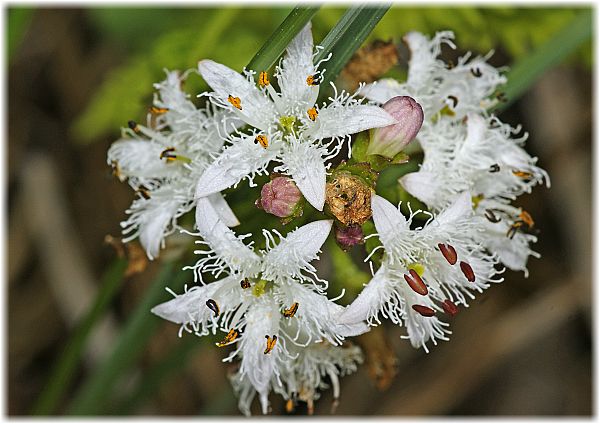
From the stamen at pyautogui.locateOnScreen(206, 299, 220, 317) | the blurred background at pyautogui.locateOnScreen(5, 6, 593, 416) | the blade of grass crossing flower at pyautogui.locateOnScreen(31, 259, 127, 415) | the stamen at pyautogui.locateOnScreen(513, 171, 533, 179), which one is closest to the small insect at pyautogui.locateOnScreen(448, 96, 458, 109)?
the stamen at pyautogui.locateOnScreen(513, 171, 533, 179)

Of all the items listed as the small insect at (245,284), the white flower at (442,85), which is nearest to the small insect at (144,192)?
the small insect at (245,284)

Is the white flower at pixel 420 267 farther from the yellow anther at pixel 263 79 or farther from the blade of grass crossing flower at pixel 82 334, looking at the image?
the blade of grass crossing flower at pixel 82 334

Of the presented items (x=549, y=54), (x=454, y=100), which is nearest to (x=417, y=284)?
(x=454, y=100)

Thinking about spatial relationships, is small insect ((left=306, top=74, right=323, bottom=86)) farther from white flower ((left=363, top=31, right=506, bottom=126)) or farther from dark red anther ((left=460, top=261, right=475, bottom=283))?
dark red anther ((left=460, top=261, right=475, bottom=283))

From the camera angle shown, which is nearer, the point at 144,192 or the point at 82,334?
the point at 144,192

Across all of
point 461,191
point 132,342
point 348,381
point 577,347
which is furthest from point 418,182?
point 577,347

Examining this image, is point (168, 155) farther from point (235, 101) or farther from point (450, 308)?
point (450, 308)
